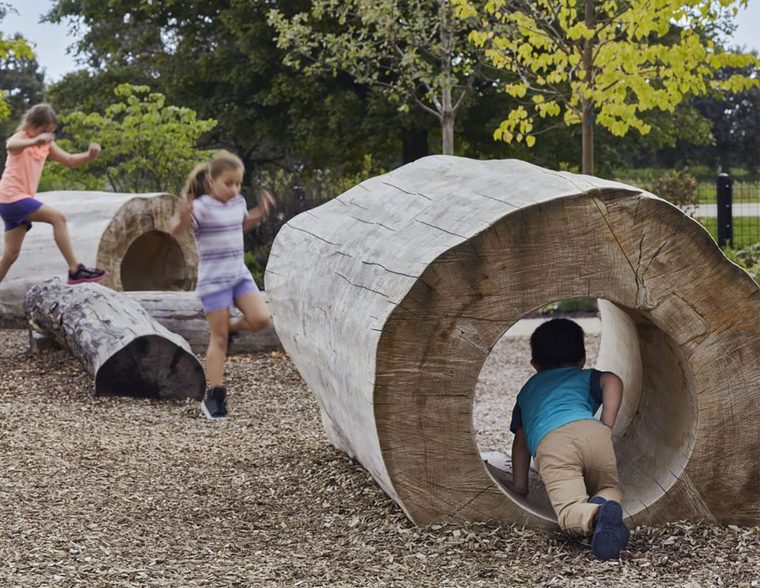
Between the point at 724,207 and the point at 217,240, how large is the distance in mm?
9179

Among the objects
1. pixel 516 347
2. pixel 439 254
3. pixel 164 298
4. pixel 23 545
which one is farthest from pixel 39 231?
pixel 439 254

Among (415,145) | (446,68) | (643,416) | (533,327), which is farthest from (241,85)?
(643,416)

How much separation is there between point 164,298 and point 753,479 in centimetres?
569

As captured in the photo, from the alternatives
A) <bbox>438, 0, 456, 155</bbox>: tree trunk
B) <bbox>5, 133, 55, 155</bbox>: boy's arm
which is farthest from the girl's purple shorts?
<bbox>438, 0, 456, 155</bbox>: tree trunk

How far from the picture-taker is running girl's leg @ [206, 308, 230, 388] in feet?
21.3

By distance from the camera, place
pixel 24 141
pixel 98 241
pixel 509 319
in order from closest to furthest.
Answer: pixel 509 319 < pixel 24 141 < pixel 98 241

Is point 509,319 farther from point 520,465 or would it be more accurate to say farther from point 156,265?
point 156,265

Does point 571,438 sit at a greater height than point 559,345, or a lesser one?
lesser

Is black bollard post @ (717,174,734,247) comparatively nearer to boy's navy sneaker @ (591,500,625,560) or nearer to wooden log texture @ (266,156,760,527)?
wooden log texture @ (266,156,760,527)

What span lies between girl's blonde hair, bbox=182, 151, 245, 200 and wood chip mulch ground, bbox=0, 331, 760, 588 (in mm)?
1375

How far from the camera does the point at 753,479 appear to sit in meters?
4.13

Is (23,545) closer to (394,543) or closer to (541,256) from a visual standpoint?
(394,543)

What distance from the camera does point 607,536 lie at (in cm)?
369

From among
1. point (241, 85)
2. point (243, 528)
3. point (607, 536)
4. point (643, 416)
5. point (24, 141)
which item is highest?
point (241, 85)
